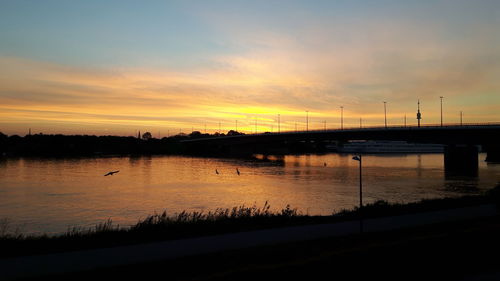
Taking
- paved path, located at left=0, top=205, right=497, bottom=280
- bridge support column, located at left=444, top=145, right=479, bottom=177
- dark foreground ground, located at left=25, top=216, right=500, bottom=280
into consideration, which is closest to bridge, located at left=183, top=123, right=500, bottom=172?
bridge support column, located at left=444, top=145, right=479, bottom=177

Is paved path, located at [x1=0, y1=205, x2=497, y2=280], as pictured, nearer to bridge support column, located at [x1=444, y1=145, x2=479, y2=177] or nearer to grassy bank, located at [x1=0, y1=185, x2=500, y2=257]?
grassy bank, located at [x1=0, y1=185, x2=500, y2=257]

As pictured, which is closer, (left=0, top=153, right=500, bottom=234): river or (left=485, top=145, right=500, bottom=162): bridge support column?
(left=0, top=153, right=500, bottom=234): river

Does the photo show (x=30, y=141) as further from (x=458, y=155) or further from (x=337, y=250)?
(x=337, y=250)

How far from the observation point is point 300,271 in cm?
947

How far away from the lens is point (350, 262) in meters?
10.3

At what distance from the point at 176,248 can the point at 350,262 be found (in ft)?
16.2

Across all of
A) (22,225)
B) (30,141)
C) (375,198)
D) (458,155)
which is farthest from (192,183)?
(30,141)

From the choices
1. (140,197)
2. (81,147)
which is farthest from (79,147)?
(140,197)

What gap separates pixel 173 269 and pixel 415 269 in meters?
6.06

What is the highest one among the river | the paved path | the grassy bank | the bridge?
the bridge

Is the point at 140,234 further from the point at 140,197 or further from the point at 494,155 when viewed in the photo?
the point at 494,155

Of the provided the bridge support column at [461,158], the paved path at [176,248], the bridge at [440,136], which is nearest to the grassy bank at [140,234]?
the paved path at [176,248]

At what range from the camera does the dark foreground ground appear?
935 centimetres

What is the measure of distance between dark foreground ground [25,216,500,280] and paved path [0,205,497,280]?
77 centimetres
